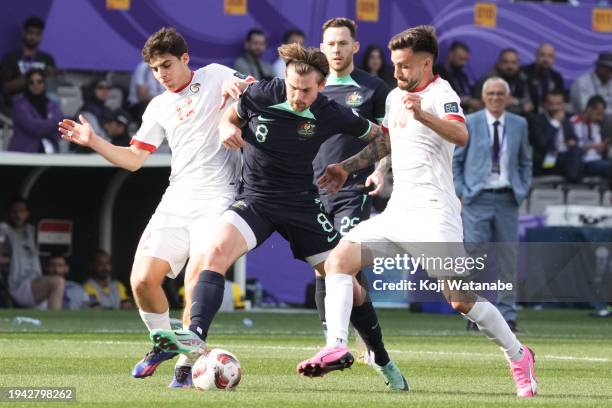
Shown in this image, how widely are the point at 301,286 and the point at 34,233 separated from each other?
358 centimetres

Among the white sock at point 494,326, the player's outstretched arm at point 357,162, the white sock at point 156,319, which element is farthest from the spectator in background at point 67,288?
the white sock at point 494,326

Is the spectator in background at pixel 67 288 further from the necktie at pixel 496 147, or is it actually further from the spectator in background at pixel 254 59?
the necktie at pixel 496 147

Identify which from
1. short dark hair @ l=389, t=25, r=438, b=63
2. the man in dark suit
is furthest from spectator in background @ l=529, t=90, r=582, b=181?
short dark hair @ l=389, t=25, r=438, b=63

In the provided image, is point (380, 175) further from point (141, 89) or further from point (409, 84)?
point (141, 89)

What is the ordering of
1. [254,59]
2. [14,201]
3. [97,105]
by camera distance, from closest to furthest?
[14,201]
[97,105]
[254,59]

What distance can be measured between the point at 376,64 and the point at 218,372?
44.9ft

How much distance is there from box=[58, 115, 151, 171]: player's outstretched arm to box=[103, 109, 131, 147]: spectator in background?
1015 cm

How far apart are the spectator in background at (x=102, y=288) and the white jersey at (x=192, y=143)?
10216mm

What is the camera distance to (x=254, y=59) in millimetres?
21812

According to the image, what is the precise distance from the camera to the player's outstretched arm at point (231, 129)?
30.0ft

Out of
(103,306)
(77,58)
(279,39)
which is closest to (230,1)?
(279,39)

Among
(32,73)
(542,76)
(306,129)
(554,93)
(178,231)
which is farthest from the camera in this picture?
(542,76)

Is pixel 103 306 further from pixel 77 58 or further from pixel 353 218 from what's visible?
pixel 353 218

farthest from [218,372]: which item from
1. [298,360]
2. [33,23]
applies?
[33,23]
